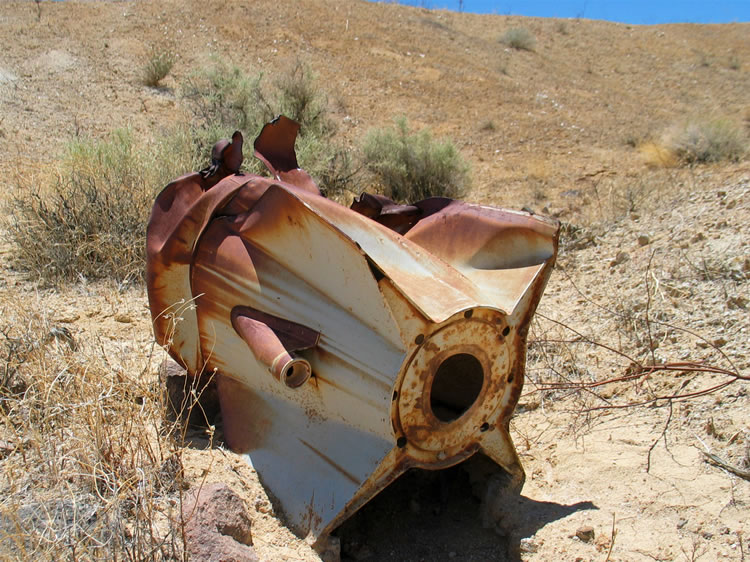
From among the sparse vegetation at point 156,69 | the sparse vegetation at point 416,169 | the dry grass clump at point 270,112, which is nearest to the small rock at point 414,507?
the dry grass clump at point 270,112

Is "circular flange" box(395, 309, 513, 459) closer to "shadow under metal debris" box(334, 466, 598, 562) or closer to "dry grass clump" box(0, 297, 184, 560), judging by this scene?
"shadow under metal debris" box(334, 466, 598, 562)

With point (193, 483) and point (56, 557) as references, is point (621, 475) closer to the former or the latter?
point (193, 483)

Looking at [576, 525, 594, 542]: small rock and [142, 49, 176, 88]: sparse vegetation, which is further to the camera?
[142, 49, 176, 88]: sparse vegetation

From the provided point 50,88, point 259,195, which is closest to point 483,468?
point 259,195

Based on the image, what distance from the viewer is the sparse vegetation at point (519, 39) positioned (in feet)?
65.0

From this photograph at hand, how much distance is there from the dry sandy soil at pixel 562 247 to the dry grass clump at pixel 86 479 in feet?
0.25

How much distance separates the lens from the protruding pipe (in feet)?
7.37

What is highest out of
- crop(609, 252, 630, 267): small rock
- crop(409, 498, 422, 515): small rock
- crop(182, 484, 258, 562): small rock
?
crop(609, 252, 630, 267): small rock

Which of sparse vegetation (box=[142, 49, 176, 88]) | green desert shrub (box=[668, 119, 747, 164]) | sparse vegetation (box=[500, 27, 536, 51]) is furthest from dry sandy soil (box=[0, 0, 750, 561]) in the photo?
sparse vegetation (box=[500, 27, 536, 51])

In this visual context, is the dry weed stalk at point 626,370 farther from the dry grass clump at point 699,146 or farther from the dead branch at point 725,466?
the dry grass clump at point 699,146

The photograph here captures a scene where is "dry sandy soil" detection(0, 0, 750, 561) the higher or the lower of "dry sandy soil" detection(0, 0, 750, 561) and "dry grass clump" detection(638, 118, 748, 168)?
the lower

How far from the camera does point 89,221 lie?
5195mm

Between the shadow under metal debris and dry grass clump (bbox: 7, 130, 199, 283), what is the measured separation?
8.81 ft

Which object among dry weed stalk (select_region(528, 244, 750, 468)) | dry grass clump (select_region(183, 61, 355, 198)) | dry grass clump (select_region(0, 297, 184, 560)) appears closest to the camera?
dry grass clump (select_region(0, 297, 184, 560))
